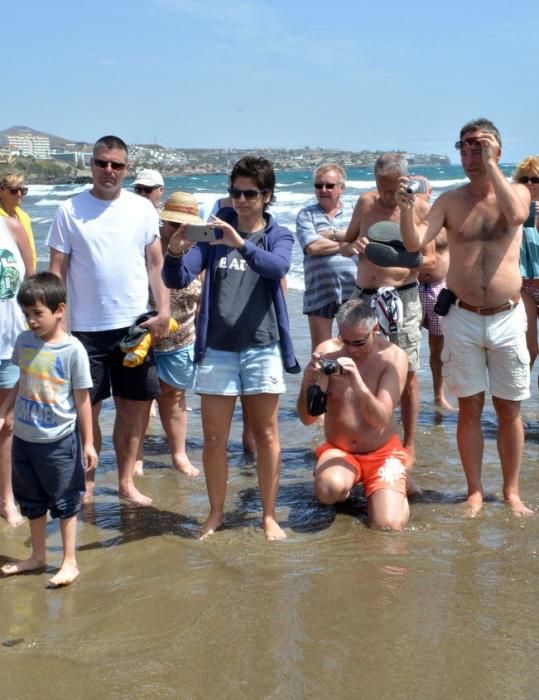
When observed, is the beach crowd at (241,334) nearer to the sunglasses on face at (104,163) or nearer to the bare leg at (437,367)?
the sunglasses on face at (104,163)

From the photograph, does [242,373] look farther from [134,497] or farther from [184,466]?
[184,466]

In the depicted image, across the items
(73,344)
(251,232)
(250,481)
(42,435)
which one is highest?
(251,232)

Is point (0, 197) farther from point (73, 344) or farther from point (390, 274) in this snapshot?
point (390, 274)

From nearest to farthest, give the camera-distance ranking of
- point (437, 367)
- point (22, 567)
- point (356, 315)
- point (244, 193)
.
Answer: point (22, 567) < point (244, 193) < point (356, 315) < point (437, 367)

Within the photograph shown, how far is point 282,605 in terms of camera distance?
3506mm

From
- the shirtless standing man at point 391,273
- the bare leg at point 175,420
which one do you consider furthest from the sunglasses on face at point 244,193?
the bare leg at point 175,420

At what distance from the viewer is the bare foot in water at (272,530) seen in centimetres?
431

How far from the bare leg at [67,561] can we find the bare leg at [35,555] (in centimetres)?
12

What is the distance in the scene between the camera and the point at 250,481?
5.36 m

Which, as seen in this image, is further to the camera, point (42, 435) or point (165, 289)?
point (165, 289)

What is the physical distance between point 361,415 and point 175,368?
1389 mm

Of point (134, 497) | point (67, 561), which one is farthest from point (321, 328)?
point (67, 561)

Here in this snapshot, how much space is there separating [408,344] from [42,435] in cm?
245

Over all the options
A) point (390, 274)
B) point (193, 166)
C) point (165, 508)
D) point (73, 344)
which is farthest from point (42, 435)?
point (193, 166)
